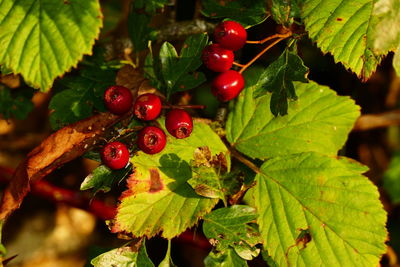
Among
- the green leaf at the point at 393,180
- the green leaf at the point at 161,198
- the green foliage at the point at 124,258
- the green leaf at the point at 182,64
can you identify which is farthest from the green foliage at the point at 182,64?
the green leaf at the point at 393,180

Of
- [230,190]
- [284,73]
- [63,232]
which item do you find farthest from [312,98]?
[63,232]

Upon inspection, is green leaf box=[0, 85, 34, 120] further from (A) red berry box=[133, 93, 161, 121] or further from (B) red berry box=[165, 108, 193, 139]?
(B) red berry box=[165, 108, 193, 139]

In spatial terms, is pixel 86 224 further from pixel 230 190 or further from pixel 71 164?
pixel 230 190

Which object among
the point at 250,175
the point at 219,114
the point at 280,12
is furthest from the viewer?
the point at 219,114

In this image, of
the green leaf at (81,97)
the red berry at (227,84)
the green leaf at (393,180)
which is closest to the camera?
the red berry at (227,84)

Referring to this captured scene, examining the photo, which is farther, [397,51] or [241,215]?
[241,215]

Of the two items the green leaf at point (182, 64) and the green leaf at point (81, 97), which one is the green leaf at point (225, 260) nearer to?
the green leaf at point (182, 64)
